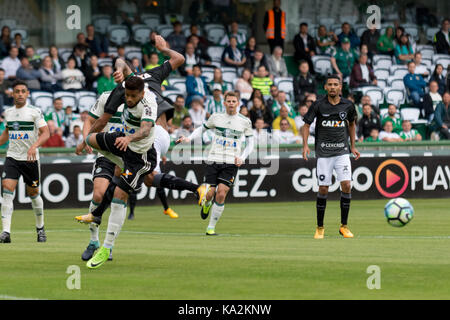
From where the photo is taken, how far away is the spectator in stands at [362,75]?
27.0 metres

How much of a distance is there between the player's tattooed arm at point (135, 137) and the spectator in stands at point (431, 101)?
57.7ft

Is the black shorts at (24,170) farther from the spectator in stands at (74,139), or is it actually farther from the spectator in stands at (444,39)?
the spectator in stands at (444,39)

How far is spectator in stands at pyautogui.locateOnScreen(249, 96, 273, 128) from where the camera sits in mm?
23059

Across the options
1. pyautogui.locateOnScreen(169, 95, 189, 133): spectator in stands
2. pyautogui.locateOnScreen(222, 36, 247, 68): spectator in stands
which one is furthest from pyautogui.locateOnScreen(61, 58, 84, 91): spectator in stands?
pyautogui.locateOnScreen(222, 36, 247, 68): spectator in stands

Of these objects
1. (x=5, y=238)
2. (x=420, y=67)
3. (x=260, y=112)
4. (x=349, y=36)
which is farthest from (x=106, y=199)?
(x=420, y=67)

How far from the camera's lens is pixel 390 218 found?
489 inches

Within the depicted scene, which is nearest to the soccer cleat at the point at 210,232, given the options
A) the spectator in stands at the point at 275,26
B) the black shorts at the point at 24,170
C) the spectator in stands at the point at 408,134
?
the black shorts at the point at 24,170

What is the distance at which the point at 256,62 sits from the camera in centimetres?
2620

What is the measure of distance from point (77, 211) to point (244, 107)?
4918mm

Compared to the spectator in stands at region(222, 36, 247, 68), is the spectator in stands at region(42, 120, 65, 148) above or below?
below

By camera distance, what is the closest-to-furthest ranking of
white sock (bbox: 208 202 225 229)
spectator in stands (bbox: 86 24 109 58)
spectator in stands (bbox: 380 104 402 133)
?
white sock (bbox: 208 202 225 229), spectator in stands (bbox: 380 104 402 133), spectator in stands (bbox: 86 24 109 58)

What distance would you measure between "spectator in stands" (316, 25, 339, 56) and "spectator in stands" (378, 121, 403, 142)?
4.65 m

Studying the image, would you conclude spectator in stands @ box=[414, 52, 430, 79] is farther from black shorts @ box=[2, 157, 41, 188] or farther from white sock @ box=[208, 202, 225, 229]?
black shorts @ box=[2, 157, 41, 188]

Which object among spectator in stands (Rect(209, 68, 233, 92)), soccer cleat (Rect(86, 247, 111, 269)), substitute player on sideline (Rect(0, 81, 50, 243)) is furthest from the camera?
spectator in stands (Rect(209, 68, 233, 92))
